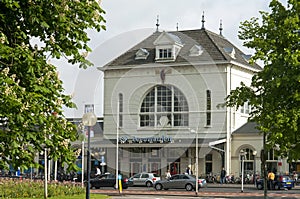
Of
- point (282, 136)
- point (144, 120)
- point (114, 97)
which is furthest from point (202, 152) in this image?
point (282, 136)

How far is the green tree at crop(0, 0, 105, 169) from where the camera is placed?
10664mm

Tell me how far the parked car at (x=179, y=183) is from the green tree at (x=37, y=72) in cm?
3840

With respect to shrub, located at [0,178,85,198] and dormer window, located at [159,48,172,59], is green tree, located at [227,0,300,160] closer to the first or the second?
shrub, located at [0,178,85,198]

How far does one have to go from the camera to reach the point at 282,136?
23.2 m

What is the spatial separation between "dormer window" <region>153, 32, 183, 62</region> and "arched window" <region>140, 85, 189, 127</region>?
3.39 meters

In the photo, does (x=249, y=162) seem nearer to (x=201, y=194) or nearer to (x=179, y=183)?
(x=179, y=183)

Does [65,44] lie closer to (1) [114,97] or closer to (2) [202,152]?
(2) [202,152]

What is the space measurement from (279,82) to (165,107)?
47.9 m

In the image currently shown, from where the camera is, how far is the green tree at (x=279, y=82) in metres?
22.7

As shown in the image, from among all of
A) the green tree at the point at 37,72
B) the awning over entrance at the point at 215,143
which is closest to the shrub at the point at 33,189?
the green tree at the point at 37,72

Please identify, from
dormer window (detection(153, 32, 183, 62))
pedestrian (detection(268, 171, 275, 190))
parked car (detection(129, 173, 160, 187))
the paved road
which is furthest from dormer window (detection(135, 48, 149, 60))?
pedestrian (detection(268, 171, 275, 190))

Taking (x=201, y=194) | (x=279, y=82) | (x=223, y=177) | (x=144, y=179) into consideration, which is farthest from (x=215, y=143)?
(x=279, y=82)

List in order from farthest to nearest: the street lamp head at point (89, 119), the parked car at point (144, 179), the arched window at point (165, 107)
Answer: the arched window at point (165, 107) < the parked car at point (144, 179) < the street lamp head at point (89, 119)

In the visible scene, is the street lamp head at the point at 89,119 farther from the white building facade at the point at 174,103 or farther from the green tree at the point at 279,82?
the white building facade at the point at 174,103
